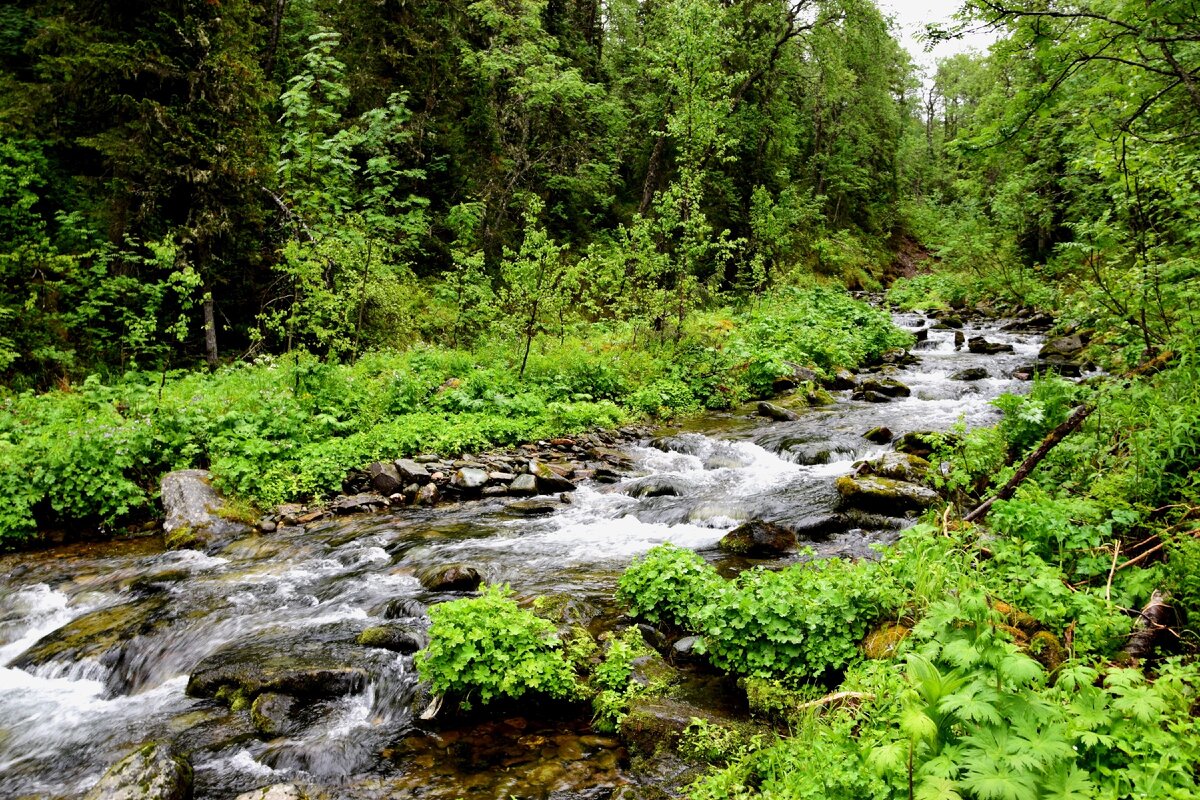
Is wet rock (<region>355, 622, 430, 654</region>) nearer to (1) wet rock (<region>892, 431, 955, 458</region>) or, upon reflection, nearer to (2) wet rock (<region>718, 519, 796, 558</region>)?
(2) wet rock (<region>718, 519, 796, 558</region>)

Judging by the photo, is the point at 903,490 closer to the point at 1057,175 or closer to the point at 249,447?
the point at 249,447

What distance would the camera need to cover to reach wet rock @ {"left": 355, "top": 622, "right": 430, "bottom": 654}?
5.79 metres

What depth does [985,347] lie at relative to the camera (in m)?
19.3

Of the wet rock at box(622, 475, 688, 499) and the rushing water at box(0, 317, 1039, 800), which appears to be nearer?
the rushing water at box(0, 317, 1039, 800)

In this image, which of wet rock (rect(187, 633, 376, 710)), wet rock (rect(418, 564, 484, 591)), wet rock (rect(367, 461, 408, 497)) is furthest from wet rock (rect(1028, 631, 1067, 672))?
wet rock (rect(367, 461, 408, 497))

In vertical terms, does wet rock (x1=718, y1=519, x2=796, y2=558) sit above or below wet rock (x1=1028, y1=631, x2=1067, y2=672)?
below

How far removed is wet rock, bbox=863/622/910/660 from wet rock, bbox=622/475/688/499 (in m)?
5.32

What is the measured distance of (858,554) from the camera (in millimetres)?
7113

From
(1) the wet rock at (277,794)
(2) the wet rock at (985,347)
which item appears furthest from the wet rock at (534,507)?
(2) the wet rock at (985,347)

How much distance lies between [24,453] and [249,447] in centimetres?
273

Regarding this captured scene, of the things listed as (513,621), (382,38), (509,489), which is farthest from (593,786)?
(382,38)

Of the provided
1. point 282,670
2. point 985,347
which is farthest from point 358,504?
point 985,347

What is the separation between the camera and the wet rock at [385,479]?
10.3 m

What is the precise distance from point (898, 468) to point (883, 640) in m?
5.21
